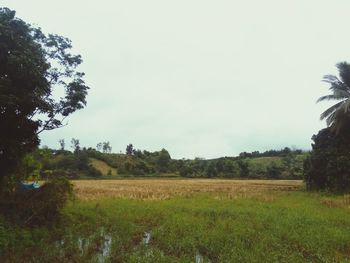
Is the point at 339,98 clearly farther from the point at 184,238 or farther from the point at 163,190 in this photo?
the point at 184,238

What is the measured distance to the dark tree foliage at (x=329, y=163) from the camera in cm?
2495

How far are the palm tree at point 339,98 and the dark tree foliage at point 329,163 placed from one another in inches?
57.9

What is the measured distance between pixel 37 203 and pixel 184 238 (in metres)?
5.20

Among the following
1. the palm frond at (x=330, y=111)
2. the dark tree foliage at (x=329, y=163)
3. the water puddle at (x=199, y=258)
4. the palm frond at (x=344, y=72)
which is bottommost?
the water puddle at (x=199, y=258)

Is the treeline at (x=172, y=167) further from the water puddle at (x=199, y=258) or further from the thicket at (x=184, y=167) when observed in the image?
the water puddle at (x=199, y=258)

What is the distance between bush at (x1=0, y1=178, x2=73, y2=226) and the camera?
441 inches

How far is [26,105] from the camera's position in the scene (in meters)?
9.92

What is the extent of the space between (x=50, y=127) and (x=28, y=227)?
12.3 feet

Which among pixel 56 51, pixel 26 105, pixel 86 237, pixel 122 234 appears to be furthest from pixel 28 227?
pixel 56 51

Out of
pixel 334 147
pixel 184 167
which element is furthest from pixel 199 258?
pixel 184 167

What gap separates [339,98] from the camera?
25.2 meters

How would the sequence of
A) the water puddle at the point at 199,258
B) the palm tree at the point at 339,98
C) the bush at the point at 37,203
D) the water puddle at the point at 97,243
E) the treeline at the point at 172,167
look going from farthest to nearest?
the treeline at the point at 172,167 < the palm tree at the point at 339,98 < the bush at the point at 37,203 < the water puddle at the point at 97,243 < the water puddle at the point at 199,258

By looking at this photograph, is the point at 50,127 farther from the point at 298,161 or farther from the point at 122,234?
the point at 298,161

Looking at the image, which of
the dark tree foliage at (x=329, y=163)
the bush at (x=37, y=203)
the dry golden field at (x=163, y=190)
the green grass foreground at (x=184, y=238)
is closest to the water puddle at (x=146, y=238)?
the green grass foreground at (x=184, y=238)
